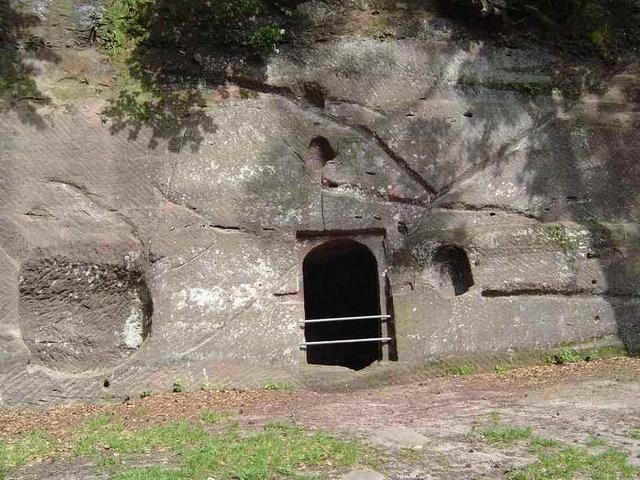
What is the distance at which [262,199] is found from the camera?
968cm

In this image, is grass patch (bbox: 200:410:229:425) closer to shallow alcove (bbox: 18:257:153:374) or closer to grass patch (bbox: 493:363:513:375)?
shallow alcove (bbox: 18:257:153:374)

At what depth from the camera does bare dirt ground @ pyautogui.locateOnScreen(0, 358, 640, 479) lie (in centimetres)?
566

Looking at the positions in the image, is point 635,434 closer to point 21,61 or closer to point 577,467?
point 577,467

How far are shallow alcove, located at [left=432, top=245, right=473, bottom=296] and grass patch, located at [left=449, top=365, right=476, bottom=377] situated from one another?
1090 millimetres

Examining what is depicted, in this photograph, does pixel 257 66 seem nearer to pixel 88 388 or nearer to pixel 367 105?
pixel 367 105

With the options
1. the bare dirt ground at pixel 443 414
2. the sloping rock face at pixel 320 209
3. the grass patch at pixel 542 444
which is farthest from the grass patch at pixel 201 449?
the sloping rock face at pixel 320 209

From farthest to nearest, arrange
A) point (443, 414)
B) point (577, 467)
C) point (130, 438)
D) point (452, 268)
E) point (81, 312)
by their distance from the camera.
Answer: point (452, 268)
point (81, 312)
point (443, 414)
point (130, 438)
point (577, 467)

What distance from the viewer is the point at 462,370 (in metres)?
9.36

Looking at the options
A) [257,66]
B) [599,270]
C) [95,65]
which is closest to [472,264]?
[599,270]

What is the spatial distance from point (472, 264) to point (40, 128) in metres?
5.97

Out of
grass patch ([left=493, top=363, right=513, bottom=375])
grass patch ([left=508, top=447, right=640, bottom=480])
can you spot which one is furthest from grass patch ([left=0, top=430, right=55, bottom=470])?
grass patch ([left=493, top=363, right=513, bottom=375])

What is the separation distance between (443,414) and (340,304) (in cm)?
594

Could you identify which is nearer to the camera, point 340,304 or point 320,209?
point 320,209

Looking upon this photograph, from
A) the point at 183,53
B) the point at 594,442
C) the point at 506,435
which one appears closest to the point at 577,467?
the point at 594,442
